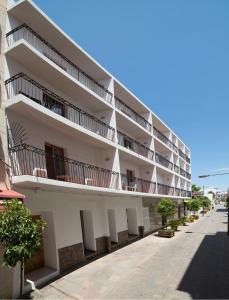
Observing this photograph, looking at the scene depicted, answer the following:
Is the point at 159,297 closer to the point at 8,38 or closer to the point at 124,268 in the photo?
the point at 124,268

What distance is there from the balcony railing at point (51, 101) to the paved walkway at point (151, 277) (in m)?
8.09

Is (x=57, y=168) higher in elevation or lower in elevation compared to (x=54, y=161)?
lower

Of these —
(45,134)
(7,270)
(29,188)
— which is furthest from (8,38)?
(7,270)

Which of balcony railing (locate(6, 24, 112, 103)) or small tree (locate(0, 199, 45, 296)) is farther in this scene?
balcony railing (locate(6, 24, 112, 103))

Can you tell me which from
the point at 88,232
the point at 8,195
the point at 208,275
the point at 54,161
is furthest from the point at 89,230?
the point at 8,195

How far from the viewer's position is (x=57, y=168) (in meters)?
15.8

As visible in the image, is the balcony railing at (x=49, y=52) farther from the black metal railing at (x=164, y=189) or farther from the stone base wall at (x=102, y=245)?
the black metal railing at (x=164, y=189)

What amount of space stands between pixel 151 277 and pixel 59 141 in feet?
27.0

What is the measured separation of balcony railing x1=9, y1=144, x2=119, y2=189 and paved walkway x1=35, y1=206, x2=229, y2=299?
4.63 metres

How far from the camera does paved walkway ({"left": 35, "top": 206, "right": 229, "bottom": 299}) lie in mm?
10602

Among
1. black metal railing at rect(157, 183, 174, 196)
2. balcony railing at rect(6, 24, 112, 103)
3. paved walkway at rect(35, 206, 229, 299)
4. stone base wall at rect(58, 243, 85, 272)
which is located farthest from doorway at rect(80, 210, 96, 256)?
black metal railing at rect(157, 183, 174, 196)

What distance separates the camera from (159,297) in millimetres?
10062

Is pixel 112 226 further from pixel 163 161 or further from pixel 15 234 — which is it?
pixel 163 161

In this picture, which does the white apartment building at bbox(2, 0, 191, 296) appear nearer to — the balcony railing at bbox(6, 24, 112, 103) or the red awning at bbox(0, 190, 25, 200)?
the balcony railing at bbox(6, 24, 112, 103)
